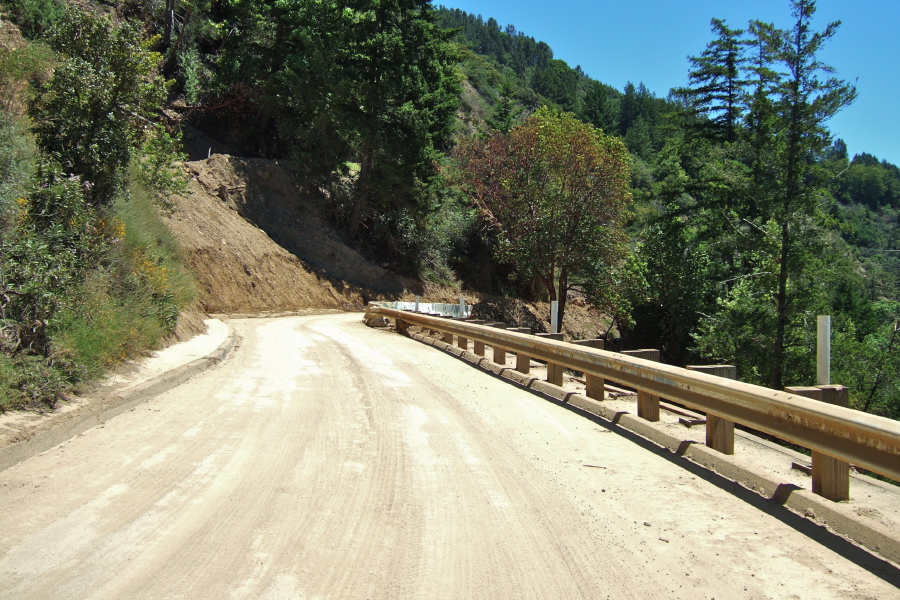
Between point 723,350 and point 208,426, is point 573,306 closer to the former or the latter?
point 723,350

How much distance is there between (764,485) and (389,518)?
307 cm

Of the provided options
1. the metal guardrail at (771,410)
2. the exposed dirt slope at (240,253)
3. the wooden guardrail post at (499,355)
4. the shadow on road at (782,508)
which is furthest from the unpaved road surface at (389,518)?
the exposed dirt slope at (240,253)

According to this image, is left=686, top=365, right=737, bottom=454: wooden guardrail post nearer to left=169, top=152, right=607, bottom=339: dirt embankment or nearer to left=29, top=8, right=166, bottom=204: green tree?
left=29, top=8, right=166, bottom=204: green tree

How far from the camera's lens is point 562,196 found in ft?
100

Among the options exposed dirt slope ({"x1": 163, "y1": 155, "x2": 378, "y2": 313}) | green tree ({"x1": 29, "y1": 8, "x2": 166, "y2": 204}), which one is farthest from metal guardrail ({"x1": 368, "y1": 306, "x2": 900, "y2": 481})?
exposed dirt slope ({"x1": 163, "y1": 155, "x2": 378, "y2": 313})

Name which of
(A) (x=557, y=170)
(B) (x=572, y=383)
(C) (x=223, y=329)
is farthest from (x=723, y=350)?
(C) (x=223, y=329)

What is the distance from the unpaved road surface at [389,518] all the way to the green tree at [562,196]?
78.7 ft

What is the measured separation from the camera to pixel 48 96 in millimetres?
11039

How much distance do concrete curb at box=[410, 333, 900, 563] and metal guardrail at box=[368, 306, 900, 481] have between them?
383 mm

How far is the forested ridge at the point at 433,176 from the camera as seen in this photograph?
10562mm

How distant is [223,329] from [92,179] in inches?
278

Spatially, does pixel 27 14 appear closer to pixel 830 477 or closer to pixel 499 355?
pixel 499 355

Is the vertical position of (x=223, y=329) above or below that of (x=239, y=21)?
below

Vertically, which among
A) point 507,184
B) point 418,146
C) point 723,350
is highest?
point 418,146
